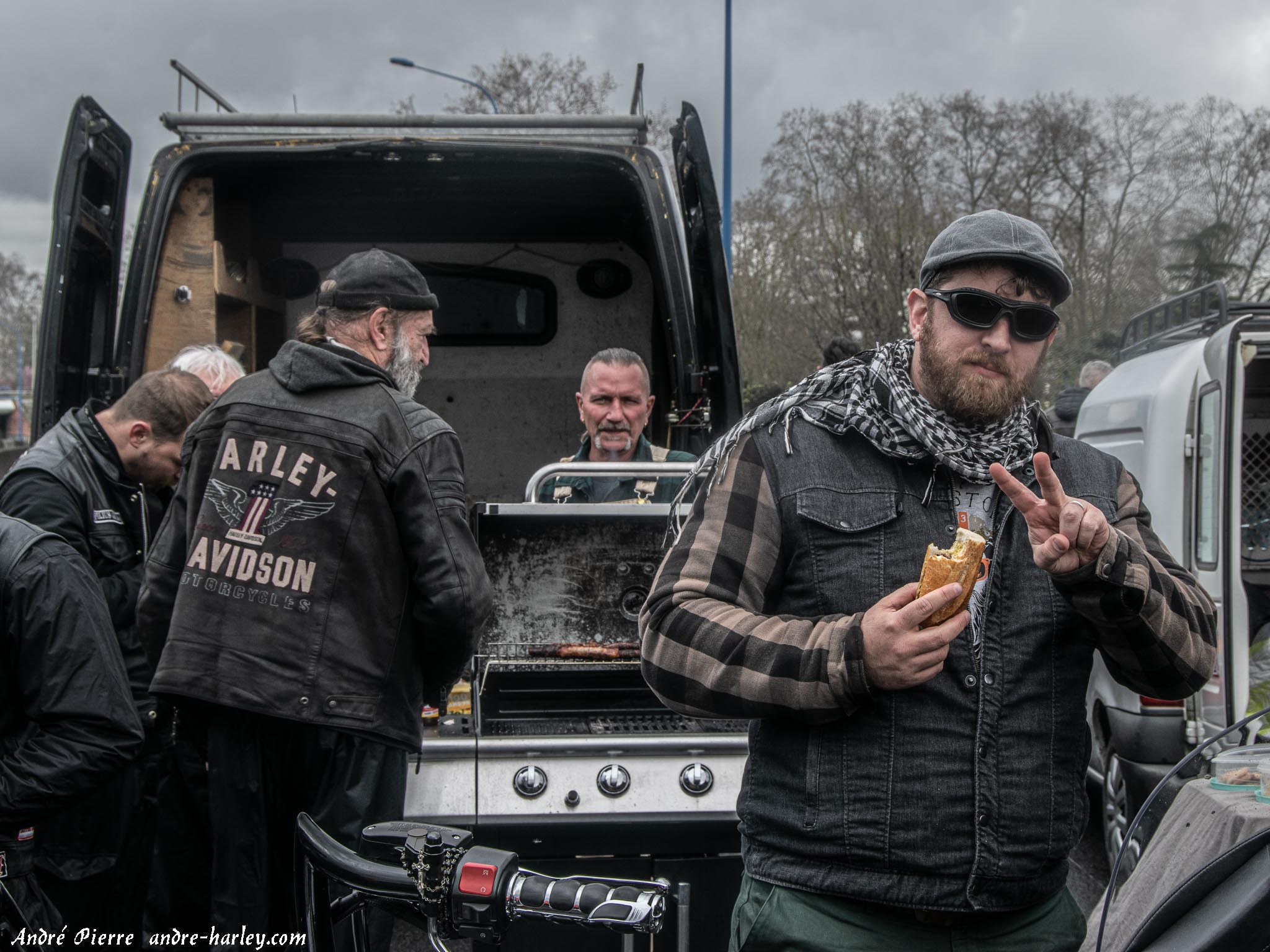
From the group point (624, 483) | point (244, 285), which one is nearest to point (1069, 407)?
point (624, 483)

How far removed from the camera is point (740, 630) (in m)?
1.73

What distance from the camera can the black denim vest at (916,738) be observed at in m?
1.71

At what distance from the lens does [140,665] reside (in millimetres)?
3178

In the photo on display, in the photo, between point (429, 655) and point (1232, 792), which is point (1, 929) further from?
point (1232, 792)

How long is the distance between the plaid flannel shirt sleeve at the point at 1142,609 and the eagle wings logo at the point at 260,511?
158 cm

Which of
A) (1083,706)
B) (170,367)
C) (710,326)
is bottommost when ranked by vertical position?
(1083,706)

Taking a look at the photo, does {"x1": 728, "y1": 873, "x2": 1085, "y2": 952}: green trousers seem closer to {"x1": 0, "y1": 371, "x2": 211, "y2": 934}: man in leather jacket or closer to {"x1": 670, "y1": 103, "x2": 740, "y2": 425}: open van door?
{"x1": 0, "y1": 371, "x2": 211, "y2": 934}: man in leather jacket

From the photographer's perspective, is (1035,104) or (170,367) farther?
(1035,104)

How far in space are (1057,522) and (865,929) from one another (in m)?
0.65

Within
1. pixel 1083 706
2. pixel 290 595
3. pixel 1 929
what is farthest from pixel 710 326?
pixel 1 929

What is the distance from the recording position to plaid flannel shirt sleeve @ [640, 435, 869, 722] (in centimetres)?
168

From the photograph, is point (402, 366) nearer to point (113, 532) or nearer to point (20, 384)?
point (113, 532)

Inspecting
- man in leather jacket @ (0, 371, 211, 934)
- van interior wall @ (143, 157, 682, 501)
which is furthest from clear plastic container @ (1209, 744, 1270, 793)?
van interior wall @ (143, 157, 682, 501)

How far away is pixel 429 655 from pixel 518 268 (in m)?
3.78
